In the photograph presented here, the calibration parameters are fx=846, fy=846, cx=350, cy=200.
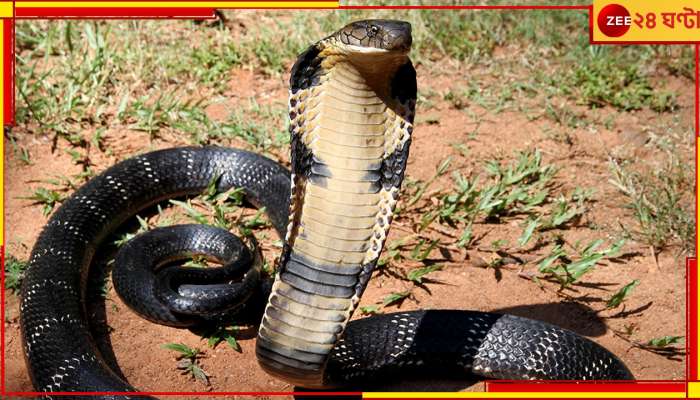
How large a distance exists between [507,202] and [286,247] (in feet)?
7.93

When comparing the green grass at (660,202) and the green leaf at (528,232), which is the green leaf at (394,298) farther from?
the green grass at (660,202)

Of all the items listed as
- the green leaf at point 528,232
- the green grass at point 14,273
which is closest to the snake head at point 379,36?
the green leaf at point 528,232

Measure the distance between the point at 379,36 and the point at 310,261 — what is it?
3.07 ft

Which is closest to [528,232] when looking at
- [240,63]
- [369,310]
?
[369,310]

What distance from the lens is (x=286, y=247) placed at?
10.8 feet

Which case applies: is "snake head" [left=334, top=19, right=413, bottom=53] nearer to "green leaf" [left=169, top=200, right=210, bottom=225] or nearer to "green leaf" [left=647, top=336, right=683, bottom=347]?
"green leaf" [left=647, top=336, right=683, bottom=347]

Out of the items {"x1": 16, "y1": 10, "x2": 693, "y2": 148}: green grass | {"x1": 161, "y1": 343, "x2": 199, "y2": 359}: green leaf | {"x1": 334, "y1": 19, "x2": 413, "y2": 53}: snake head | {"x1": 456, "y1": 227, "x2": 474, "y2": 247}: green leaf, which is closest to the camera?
{"x1": 334, "y1": 19, "x2": 413, "y2": 53}: snake head

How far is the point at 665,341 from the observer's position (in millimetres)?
4344

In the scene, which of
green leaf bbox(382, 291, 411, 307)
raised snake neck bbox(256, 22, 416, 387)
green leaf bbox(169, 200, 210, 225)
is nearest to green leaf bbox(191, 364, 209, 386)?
raised snake neck bbox(256, 22, 416, 387)

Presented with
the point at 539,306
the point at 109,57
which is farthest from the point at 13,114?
the point at 539,306

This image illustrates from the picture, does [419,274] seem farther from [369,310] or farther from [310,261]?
[310,261]

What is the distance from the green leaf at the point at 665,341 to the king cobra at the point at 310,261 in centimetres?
49

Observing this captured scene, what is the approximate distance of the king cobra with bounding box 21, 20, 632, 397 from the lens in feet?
10.4

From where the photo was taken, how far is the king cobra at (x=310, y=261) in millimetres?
3160
